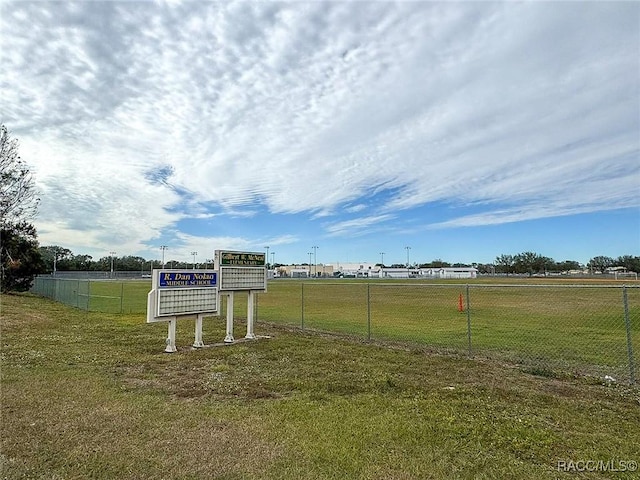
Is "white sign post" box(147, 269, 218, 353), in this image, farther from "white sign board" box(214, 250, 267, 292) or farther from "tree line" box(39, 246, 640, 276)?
"tree line" box(39, 246, 640, 276)

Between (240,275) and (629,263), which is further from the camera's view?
(629,263)

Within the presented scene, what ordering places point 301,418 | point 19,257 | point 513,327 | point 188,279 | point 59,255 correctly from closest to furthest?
point 301,418 < point 188,279 < point 513,327 < point 19,257 < point 59,255

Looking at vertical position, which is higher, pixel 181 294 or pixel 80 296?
pixel 181 294

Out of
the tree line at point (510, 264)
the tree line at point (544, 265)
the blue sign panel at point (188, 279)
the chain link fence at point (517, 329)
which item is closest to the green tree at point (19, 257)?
the chain link fence at point (517, 329)

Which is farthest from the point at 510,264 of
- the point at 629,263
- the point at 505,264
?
the point at 629,263

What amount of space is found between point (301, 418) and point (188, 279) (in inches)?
251

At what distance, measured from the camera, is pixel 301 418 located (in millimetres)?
5188

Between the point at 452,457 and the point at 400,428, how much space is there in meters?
0.81

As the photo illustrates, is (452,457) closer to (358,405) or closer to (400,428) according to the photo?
(400,428)

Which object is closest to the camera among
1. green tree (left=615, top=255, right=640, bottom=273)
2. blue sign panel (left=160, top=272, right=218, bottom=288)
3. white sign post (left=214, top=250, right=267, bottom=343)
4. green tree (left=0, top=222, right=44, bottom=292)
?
blue sign panel (left=160, top=272, right=218, bottom=288)

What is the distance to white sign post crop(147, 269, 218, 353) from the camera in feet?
32.4

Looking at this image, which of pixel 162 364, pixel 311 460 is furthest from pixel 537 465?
pixel 162 364

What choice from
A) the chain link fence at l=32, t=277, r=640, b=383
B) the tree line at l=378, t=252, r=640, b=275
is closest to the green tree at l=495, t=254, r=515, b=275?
the tree line at l=378, t=252, r=640, b=275

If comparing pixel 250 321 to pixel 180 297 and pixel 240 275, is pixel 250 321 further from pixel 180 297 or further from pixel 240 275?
pixel 180 297
